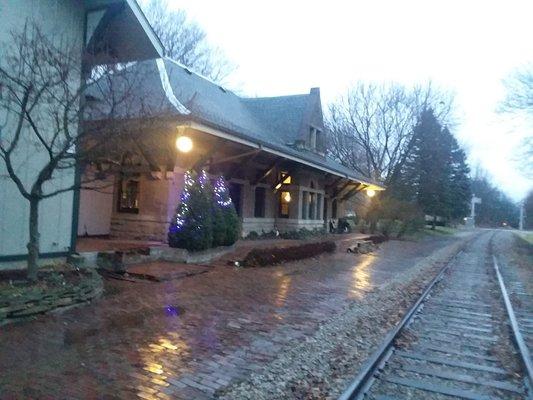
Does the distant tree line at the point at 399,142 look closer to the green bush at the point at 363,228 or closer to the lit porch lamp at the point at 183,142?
the green bush at the point at 363,228

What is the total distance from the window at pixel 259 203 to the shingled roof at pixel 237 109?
230 cm

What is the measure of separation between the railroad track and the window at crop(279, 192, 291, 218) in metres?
13.2

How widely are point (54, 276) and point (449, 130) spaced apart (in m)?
45.2

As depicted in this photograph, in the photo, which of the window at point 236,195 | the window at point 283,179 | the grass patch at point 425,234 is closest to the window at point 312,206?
the window at point 283,179

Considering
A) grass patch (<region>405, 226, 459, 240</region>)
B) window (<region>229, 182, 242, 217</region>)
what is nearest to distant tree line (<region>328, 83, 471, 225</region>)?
grass patch (<region>405, 226, 459, 240</region>)

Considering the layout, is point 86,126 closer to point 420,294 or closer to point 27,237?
point 27,237

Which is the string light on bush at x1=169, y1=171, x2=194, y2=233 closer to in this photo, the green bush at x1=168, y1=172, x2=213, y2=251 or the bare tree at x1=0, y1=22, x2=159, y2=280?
the green bush at x1=168, y1=172, x2=213, y2=251

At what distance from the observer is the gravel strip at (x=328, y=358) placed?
16.3 feet

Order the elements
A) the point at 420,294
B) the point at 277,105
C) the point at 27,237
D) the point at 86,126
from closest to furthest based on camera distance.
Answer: the point at 86,126
the point at 27,237
the point at 420,294
the point at 277,105

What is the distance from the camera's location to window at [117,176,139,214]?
49.9 feet

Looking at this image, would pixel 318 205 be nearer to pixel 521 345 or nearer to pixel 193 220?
pixel 193 220

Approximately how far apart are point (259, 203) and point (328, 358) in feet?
53.8

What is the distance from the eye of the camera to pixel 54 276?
8.13 metres

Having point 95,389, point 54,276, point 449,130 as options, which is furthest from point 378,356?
point 449,130
